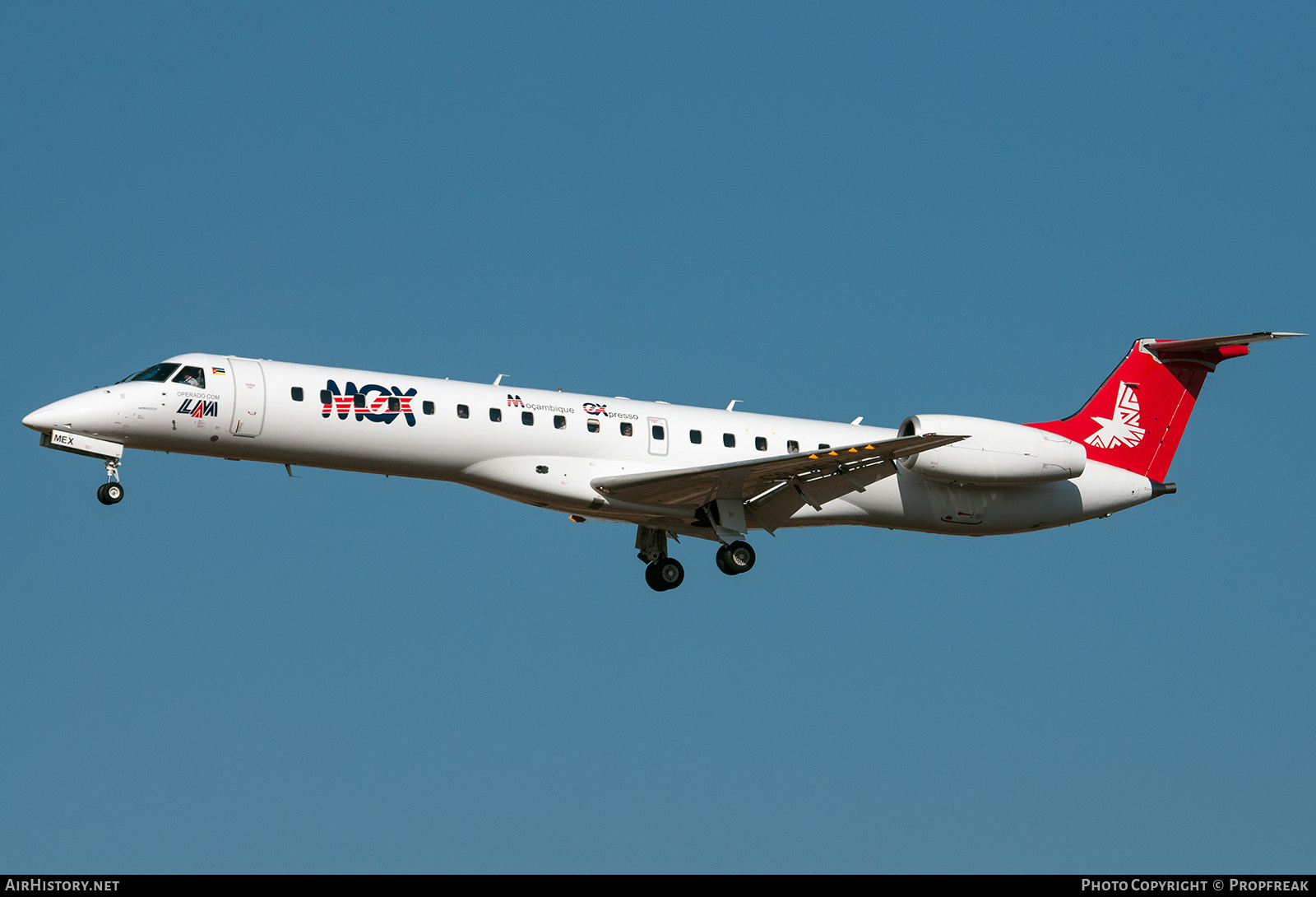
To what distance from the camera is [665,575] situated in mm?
26531

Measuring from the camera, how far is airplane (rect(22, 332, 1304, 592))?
22594 mm

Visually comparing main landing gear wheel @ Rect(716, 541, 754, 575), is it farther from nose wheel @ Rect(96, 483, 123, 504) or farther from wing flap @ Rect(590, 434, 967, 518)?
nose wheel @ Rect(96, 483, 123, 504)

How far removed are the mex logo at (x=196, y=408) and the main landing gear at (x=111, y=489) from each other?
3.82 ft

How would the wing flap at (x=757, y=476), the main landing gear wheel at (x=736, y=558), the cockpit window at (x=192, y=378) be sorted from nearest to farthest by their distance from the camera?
the cockpit window at (x=192, y=378)
the wing flap at (x=757, y=476)
the main landing gear wheel at (x=736, y=558)

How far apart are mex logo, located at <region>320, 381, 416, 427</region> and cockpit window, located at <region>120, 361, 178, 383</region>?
227 cm

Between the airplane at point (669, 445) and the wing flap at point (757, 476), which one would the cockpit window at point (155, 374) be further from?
the wing flap at point (757, 476)

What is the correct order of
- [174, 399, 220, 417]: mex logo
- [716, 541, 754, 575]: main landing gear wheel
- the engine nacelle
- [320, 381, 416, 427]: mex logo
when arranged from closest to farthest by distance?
[174, 399, 220, 417]: mex logo
[320, 381, 416, 427]: mex logo
[716, 541, 754, 575]: main landing gear wheel
the engine nacelle

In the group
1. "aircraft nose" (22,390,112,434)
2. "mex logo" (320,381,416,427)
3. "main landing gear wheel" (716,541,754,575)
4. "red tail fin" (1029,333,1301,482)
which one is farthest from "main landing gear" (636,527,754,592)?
"aircraft nose" (22,390,112,434)

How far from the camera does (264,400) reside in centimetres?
2267

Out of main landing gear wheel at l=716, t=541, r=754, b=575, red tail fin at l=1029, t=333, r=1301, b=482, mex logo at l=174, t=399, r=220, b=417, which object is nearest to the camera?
mex logo at l=174, t=399, r=220, b=417

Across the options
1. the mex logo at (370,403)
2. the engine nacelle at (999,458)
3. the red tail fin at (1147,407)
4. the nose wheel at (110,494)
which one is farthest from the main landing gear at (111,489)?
the red tail fin at (1147,407)

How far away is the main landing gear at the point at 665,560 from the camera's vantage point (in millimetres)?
25234
